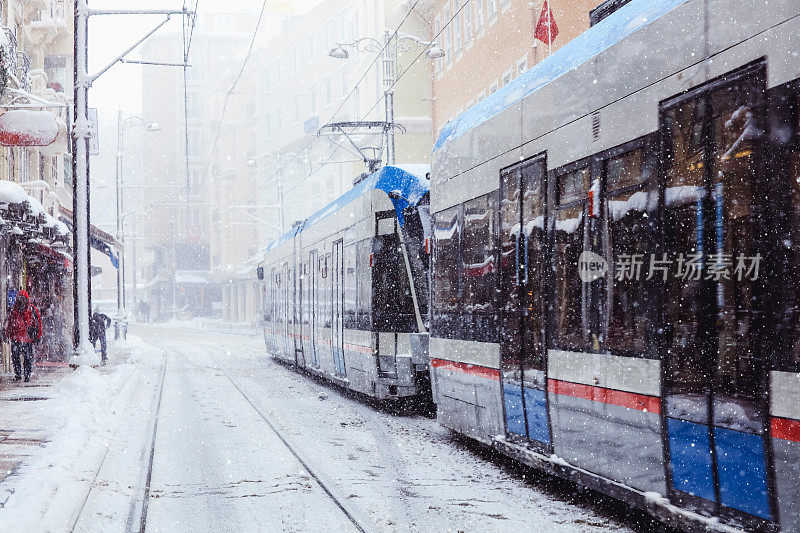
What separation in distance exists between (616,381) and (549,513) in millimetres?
1311

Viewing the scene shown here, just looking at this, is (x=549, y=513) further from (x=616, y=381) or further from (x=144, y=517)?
(x=144, y=517)

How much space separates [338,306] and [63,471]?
7.30 meters

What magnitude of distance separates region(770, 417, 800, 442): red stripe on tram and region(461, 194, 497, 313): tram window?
13.5 ft

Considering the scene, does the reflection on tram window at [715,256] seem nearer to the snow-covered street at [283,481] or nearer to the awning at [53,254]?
the snow-covered street at [283,481]

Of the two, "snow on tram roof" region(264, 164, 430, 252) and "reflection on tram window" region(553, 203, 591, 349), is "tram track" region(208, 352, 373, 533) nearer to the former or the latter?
"reflection on tram window" region(553, 203, 591, 349)

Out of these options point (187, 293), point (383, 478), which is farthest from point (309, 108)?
point (383, 478)

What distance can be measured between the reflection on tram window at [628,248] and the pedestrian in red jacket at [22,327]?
15.5m

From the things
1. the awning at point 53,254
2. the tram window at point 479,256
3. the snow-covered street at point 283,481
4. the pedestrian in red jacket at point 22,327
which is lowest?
the snow-covered street at point 283,481

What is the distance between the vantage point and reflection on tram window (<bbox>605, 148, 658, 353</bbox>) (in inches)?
236

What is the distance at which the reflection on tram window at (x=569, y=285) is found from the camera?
6883mm

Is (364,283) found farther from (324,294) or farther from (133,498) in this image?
(133,498)

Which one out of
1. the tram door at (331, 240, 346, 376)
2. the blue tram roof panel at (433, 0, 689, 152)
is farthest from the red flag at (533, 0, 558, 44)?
the blue tram roof panel at (433, 0, 689, 152)

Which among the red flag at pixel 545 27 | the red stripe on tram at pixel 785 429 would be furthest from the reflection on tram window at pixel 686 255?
the red flag at pixel 545 27

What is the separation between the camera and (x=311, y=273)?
18.9 metres
